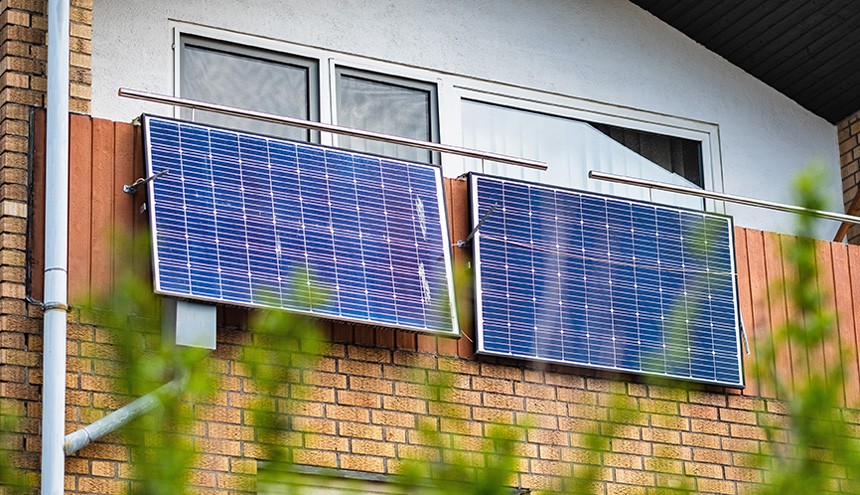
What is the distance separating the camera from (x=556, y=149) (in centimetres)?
1193

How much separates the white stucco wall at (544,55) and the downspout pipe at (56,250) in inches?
63.1

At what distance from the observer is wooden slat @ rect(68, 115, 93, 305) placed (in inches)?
335

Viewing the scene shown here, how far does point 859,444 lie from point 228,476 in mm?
4980

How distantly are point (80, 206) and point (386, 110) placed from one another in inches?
122

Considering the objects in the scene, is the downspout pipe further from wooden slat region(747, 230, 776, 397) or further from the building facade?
wooden slat region(747, 230, 776, 397)

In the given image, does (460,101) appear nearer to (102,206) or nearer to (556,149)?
(556,149)

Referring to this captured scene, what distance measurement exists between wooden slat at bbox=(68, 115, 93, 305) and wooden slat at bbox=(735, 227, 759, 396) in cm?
400

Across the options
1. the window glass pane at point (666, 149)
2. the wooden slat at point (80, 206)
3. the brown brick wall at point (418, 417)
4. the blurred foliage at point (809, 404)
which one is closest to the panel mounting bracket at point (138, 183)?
the wooden slat at point (80, 206)

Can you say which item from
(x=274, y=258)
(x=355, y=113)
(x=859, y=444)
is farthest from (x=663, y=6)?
(x=859, y=444)

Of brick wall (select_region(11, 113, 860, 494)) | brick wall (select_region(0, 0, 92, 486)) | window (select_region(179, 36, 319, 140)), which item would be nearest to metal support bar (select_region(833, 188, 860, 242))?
brick wall (select_region(11, 113, 860, 494))

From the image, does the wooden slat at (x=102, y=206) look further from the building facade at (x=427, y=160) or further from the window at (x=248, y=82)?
the window at (x=248, y=82)

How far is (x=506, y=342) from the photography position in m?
9.55

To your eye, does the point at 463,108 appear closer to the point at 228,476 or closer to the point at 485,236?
the point at 485,236

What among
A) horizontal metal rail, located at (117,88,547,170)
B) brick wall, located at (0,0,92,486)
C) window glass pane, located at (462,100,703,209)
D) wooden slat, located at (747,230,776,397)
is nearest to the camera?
brick wall, located at (0,0,92,486)
